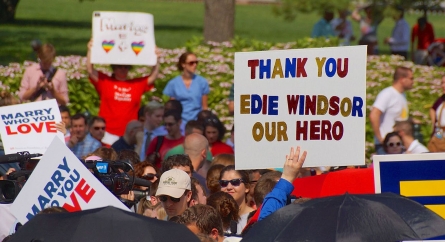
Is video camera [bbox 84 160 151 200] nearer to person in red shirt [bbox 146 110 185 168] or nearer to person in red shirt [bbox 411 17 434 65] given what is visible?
person in red shirt [bbox 146 110 185 168]

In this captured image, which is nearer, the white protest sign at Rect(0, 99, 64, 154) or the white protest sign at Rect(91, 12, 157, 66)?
the white protest sign at Rect(0, 99, 64, 154)

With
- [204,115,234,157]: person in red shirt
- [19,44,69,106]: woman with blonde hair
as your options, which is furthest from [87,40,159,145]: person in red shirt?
[204,115,234,157]: person in red shirt

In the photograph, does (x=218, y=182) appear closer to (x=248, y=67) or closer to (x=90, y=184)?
(x=248, y=67)

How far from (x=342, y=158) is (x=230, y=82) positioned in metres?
8.14

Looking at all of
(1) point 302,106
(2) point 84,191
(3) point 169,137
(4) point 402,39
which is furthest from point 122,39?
(4) point 402,39

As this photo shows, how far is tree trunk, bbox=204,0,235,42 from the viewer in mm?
17281

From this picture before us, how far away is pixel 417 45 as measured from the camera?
22516 millimetres

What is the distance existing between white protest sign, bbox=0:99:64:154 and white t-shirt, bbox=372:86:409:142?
199 inches

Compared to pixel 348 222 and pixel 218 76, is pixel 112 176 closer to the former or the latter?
pixel 348 222

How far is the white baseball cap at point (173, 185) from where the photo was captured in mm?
6719

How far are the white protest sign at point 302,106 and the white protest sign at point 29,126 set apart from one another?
2.00 m

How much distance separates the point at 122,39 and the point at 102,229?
7.82 meters

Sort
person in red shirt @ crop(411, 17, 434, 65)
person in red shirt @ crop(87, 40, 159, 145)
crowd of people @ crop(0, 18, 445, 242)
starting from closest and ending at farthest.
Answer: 1. crowd of people @ crop(0, 18, 445, 242)
2. person in red shirt @ crop(87, 40, 159, 145)
3. person in red shirt @ crop(411, 17, 434, 65)

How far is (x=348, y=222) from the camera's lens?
5.35 metres
